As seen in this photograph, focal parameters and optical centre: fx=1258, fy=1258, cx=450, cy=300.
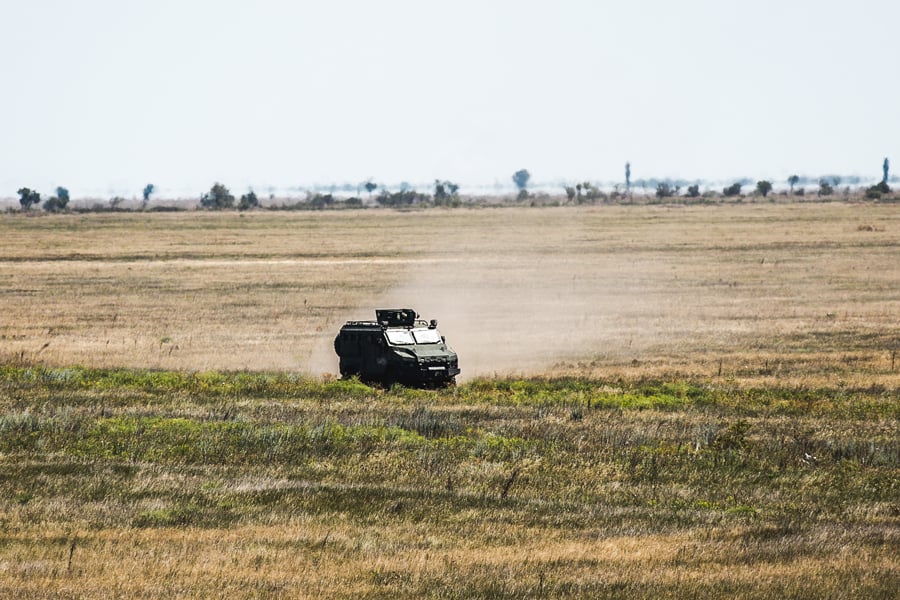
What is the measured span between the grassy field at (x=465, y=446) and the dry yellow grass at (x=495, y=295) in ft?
1.09

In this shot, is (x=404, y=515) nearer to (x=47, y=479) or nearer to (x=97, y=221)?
(x=47, y=479)

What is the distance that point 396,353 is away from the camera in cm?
3331

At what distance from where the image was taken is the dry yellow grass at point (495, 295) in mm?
40812

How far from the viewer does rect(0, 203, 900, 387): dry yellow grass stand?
40.8 metres

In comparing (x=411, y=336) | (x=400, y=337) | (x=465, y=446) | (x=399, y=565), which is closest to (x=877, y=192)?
(x=411, y=336)

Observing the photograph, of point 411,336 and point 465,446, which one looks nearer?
point 465,446

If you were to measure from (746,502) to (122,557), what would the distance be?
33.8 feet

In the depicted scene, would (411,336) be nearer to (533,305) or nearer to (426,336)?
(426,336)

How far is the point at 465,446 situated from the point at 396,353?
8.40 metres

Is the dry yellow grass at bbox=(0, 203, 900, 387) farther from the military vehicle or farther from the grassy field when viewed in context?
the military vehicle

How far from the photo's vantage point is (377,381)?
1345 inches

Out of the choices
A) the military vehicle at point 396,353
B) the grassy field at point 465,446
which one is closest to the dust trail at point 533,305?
the grassy field at point 465,446

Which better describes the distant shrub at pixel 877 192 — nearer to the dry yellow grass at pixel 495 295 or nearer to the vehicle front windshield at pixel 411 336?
the dry yellow grass at pixel 495 295

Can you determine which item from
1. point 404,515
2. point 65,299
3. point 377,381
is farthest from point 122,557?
point 65,299
